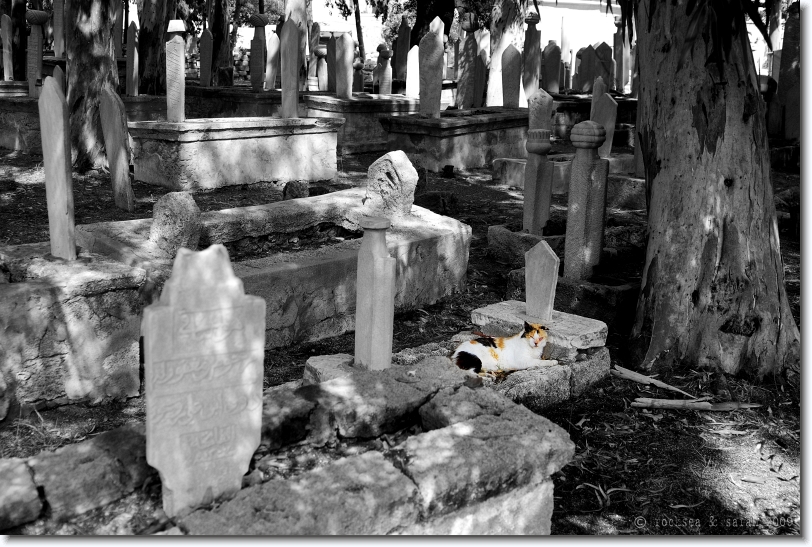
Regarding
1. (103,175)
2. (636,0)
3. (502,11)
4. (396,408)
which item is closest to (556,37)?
(502,11)

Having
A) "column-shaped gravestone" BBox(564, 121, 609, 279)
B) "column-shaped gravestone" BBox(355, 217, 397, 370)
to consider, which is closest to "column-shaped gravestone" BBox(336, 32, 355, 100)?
"column-shaped gravestone" BBox(564, 121, 609, 279)

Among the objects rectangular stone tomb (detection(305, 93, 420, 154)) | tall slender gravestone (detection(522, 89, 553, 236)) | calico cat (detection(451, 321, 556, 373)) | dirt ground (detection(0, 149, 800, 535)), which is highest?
rectangular stone tomb (detection(305, 93, 420, 154))

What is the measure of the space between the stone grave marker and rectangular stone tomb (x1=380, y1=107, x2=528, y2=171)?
255 centimetres

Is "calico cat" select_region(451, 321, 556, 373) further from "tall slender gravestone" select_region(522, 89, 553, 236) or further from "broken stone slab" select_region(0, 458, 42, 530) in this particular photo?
"tall slender gravestone" select_region(522, 89, 553, 236)

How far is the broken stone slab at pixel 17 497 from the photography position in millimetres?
2828

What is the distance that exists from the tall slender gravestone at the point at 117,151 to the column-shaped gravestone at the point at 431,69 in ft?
18.5

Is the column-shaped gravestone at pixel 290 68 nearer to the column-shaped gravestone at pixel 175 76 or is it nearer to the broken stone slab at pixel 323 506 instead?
the column-shaped gravestone at pixel 175 76

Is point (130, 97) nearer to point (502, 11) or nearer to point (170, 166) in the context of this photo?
point (170, 166)

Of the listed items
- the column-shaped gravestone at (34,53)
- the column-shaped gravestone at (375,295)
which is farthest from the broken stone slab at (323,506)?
the column-shaped gravestone at (34,53)

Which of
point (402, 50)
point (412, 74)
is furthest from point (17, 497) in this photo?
point (402, 50)

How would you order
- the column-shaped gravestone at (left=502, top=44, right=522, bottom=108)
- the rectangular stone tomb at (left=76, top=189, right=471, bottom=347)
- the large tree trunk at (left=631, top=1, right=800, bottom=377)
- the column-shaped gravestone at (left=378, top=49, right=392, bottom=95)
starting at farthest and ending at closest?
1. the column-shaped gravestone at (left=378, top=49, right=392, bottom=95)
2. the column-shaped gravestone at (left=502, top=44, right=522, bottom=108)
3. the rectangular stone tomb at (left=76, top=189, right=471, bottom=347)
4. the large tree trunk at (left=631, top=1, right=800, bottom=377)

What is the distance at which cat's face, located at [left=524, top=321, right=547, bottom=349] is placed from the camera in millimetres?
5062

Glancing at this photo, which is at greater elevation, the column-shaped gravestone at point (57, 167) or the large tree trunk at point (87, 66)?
the large tree trunk at point (87, 66)

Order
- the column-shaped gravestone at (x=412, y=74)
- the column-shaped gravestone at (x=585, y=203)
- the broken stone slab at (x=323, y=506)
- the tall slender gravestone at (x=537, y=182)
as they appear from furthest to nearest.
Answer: the column-shaped gravestone at (x=412, y=74) → the tall slender gravestone at (x=537, y=182) → the column-shaped gravestone at (x=585, y=203) → the broken stone slab at (x=323, y=506)
